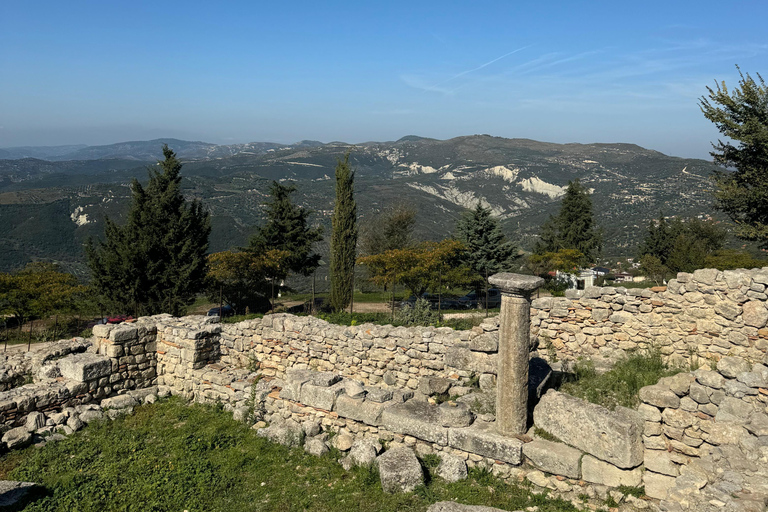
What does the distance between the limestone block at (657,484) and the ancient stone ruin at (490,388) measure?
0.01 metres

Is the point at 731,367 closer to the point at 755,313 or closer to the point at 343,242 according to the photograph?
the point at 755,313

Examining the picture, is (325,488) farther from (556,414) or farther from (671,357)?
(671,357)

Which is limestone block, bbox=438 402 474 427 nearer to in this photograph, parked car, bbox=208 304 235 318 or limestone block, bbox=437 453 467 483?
limestone block, bbox=437 453 467 483

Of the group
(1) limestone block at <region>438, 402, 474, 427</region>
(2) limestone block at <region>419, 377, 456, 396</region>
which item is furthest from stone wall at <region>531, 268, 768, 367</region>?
(1) limestone block at <region>438, 402, 474, 427</region>

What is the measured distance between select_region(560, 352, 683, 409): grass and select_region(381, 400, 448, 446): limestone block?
7.68 feet

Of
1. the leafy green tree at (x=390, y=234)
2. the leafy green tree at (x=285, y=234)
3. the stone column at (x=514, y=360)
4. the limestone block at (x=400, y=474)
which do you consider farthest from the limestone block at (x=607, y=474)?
the leafy green tree at (x=390, y=234)

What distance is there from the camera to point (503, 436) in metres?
6.30

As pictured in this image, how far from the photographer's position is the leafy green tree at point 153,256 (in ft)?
78.6

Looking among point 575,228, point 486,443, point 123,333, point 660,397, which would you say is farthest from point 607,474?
point 575,228

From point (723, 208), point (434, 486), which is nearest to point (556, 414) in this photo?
point (434, 486)

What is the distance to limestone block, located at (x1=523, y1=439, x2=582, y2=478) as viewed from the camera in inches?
222

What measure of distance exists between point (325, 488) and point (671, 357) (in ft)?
24.0

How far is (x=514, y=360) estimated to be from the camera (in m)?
6.45

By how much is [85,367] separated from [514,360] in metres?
8.56
